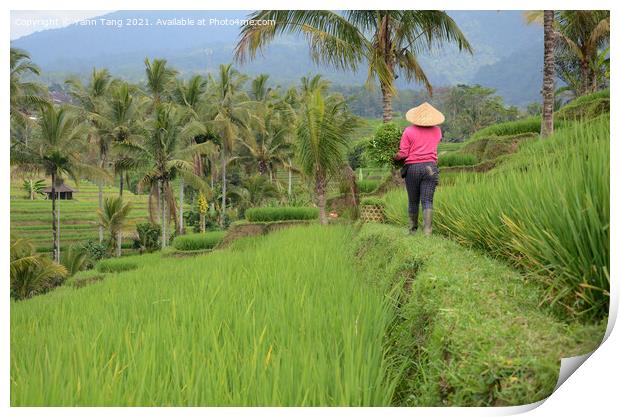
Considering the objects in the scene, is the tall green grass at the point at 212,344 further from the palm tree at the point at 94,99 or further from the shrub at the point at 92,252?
the shrub at the point at 92,252

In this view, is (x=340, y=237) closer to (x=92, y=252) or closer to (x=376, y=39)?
(x=376, y=39)

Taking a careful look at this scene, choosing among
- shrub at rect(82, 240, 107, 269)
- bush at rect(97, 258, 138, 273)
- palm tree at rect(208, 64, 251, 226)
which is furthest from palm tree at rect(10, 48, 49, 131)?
palm tree at rect(208, 64, 251, 226)

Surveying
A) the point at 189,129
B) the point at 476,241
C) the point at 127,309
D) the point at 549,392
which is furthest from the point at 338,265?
the point at 189,129

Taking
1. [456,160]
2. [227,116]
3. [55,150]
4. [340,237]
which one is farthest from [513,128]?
[55,150]

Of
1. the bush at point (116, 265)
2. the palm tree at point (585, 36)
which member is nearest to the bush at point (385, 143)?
the palm tree at point (585, 36)

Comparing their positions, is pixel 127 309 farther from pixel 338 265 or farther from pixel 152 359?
pixel 338 265

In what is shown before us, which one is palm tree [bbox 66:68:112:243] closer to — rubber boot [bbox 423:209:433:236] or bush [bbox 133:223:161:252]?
bush [bbox 133:223:161:252]
